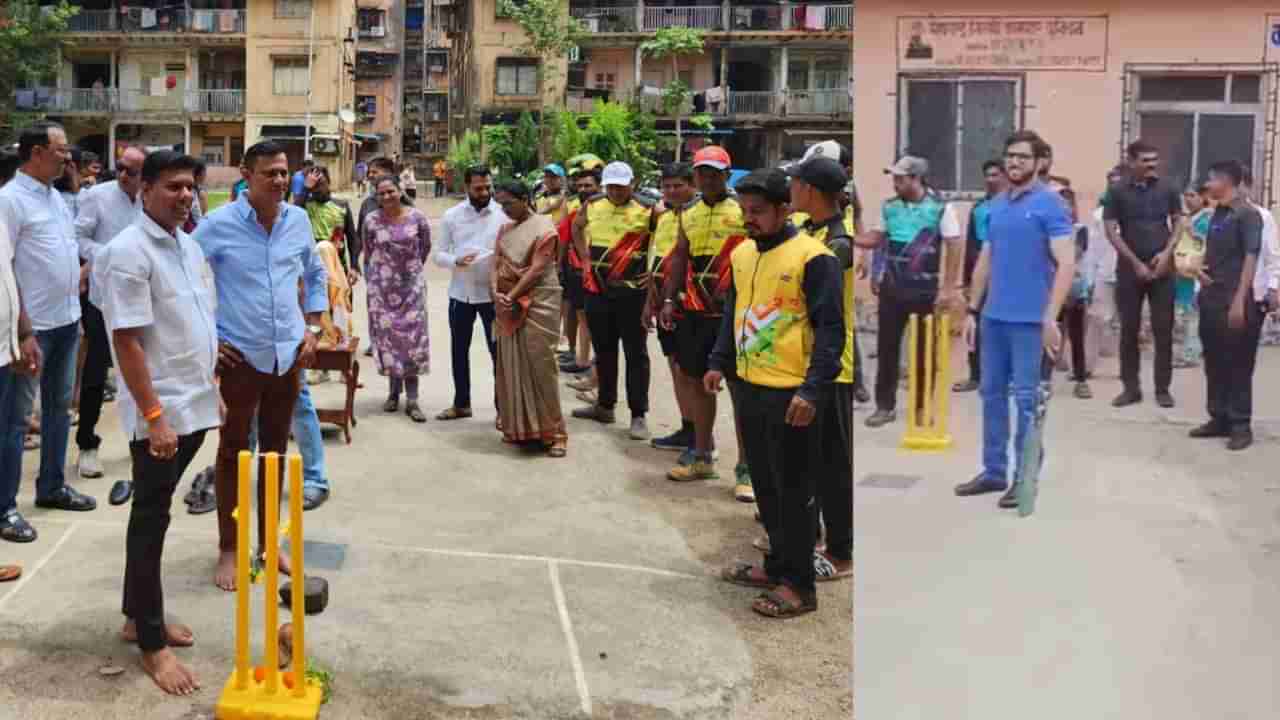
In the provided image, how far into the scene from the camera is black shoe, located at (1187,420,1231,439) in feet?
6.46

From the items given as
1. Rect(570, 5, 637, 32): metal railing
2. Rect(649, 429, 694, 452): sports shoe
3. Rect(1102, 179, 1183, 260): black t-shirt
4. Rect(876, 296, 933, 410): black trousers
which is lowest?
Rect(649, 429, 694, 452): sports shoe

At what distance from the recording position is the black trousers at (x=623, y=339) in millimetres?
7070

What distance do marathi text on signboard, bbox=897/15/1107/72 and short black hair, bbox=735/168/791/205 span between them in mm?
2098

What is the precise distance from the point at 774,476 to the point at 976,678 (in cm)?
231

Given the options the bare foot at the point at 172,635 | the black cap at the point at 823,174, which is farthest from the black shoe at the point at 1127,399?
the bare foot at the point at 172,635

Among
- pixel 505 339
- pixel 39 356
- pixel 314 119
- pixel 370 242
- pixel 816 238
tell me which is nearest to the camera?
pixel 816 238

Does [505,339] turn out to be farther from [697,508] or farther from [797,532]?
[797,532]

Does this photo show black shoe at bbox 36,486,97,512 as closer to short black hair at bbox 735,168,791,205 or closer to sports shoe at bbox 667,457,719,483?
sports shoe at bbox 667,457,719,483

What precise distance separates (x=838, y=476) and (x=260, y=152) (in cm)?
225

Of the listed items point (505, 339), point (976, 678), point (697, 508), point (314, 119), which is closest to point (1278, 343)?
point (976, 678)

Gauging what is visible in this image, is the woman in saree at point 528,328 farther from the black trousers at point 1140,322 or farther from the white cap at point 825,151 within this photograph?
the black trousers at point 1140,322

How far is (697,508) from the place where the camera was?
230 inches

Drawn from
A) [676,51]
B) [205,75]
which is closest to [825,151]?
[205,75]

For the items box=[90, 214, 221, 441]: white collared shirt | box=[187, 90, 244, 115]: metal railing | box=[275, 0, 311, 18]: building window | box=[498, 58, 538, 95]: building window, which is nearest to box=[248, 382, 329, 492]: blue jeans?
box=[90, 214, 221, 441]: white collared shirt
